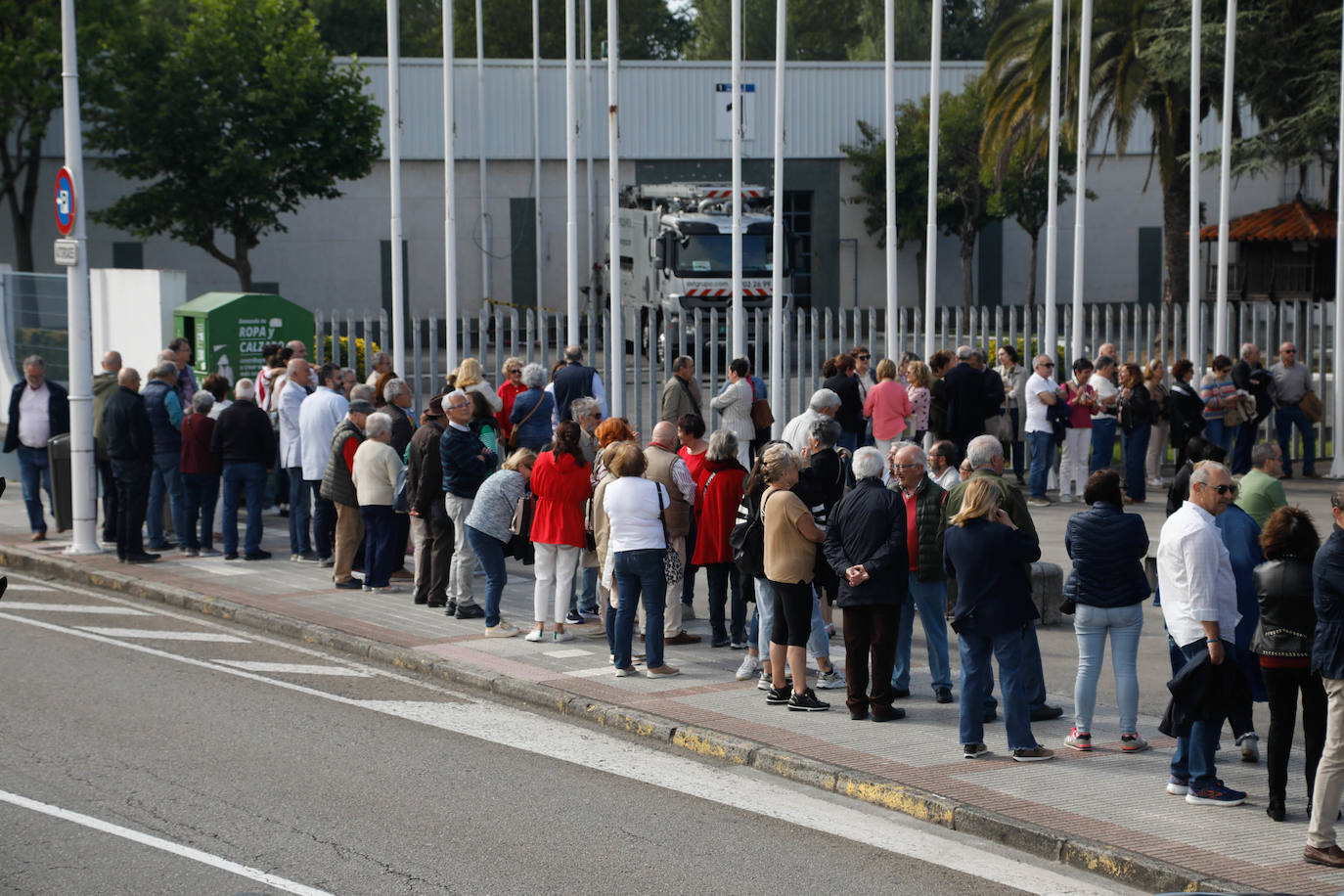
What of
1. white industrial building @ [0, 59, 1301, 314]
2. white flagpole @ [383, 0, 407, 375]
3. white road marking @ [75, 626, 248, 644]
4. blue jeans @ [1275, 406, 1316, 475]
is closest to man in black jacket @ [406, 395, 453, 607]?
white road marking @ [75, 626, 248, 644]

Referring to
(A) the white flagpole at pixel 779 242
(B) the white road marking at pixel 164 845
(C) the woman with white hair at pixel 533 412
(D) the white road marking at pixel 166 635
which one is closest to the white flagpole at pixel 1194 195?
(A) the white flagpole at pixel 779 242

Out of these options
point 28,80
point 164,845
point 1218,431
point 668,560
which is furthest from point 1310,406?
point 28,80

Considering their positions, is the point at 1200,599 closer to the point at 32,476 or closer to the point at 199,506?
the point at 199,506

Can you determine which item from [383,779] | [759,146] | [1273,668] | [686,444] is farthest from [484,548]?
[759,146]

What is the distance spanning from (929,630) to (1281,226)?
35965mm

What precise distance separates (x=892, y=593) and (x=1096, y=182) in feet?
135

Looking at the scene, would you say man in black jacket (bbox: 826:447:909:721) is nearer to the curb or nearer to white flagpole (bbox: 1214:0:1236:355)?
the curb

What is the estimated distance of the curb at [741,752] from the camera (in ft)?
23.6

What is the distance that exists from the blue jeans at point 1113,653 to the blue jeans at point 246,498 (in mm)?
8767

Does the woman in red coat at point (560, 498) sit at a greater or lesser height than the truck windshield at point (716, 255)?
lesser

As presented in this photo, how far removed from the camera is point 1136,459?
18.4m

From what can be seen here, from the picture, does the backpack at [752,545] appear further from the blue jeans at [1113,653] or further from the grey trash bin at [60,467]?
the grey trash bin at [60,467]

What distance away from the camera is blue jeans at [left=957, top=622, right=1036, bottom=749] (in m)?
8.64

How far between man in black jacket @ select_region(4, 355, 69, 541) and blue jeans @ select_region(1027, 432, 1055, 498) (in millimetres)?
11229
